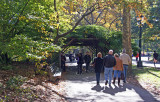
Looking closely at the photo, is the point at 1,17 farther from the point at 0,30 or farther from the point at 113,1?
the point at 113,1

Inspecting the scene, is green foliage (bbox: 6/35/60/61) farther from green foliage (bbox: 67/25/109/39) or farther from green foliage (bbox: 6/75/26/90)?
green foliage (bbox: 67/25/109/39)

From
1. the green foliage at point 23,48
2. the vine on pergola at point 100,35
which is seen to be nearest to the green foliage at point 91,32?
the vine on pergola at point 100,35

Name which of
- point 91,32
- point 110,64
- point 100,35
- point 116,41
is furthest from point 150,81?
point 91,32

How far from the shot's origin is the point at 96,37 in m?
18.5

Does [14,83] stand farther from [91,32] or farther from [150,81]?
[91,32]

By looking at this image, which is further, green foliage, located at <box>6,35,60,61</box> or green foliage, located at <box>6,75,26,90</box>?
green foliage, located at <box>6,75,26,90</box>

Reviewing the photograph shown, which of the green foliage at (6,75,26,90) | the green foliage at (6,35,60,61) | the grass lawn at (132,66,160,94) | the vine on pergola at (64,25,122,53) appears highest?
the vine on pergola at (64,25,122,53)

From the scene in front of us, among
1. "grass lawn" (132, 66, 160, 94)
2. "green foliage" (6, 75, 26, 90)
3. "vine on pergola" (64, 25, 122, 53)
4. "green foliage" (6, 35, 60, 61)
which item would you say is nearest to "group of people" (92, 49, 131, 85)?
"grass lawn" (132, 66, 160, 94)

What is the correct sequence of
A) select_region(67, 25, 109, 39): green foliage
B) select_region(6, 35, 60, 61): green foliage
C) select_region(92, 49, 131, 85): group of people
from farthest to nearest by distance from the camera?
select_region(67, 25, 109, 39): green foliage → select_region(92, 49, 131, 85): group of people → select_region(6, 35, 60, 61): green foliage

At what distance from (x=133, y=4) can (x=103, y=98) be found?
560 cm

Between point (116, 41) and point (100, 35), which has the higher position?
point (100, 35)

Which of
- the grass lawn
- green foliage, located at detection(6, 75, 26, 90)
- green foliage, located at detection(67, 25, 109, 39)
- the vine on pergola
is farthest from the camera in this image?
green foliage, located at detection(67, 25, 109, 39)

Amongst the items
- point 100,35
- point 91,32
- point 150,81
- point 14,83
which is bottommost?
point 150,81

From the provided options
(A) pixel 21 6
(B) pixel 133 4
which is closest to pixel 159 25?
(B) pixel 133 4
